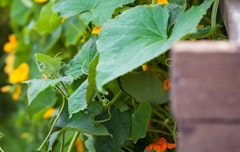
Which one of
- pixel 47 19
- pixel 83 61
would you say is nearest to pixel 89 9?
pixel 83 61

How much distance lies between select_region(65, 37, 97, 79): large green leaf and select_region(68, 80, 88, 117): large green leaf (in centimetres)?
3

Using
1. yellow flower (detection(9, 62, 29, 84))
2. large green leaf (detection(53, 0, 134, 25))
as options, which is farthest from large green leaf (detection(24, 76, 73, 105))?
yellow flower (detection(9, 62, 29, 84))

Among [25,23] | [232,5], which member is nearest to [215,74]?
[232,5]

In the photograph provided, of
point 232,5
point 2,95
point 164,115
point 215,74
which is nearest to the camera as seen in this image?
point 215,74

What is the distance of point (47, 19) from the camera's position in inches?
46.4

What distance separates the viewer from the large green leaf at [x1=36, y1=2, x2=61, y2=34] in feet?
3.56

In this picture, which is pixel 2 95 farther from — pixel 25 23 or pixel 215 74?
pixel 215 74

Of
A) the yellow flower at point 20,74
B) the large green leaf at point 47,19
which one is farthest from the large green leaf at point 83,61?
the yellow flower at point 20,74

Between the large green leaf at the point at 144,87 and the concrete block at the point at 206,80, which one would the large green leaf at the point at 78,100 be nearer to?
the large green leaf at the point at 144,87

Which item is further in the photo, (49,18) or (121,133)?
(49,18)

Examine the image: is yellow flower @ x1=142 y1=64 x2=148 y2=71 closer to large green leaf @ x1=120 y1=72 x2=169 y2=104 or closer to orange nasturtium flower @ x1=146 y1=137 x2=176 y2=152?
large green leaf @ x1=120 y1=72 x2=169 y2=104

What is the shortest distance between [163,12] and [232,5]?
9 cm

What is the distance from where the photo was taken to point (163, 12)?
730 millimetres

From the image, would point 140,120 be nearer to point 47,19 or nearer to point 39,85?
point 39,85
